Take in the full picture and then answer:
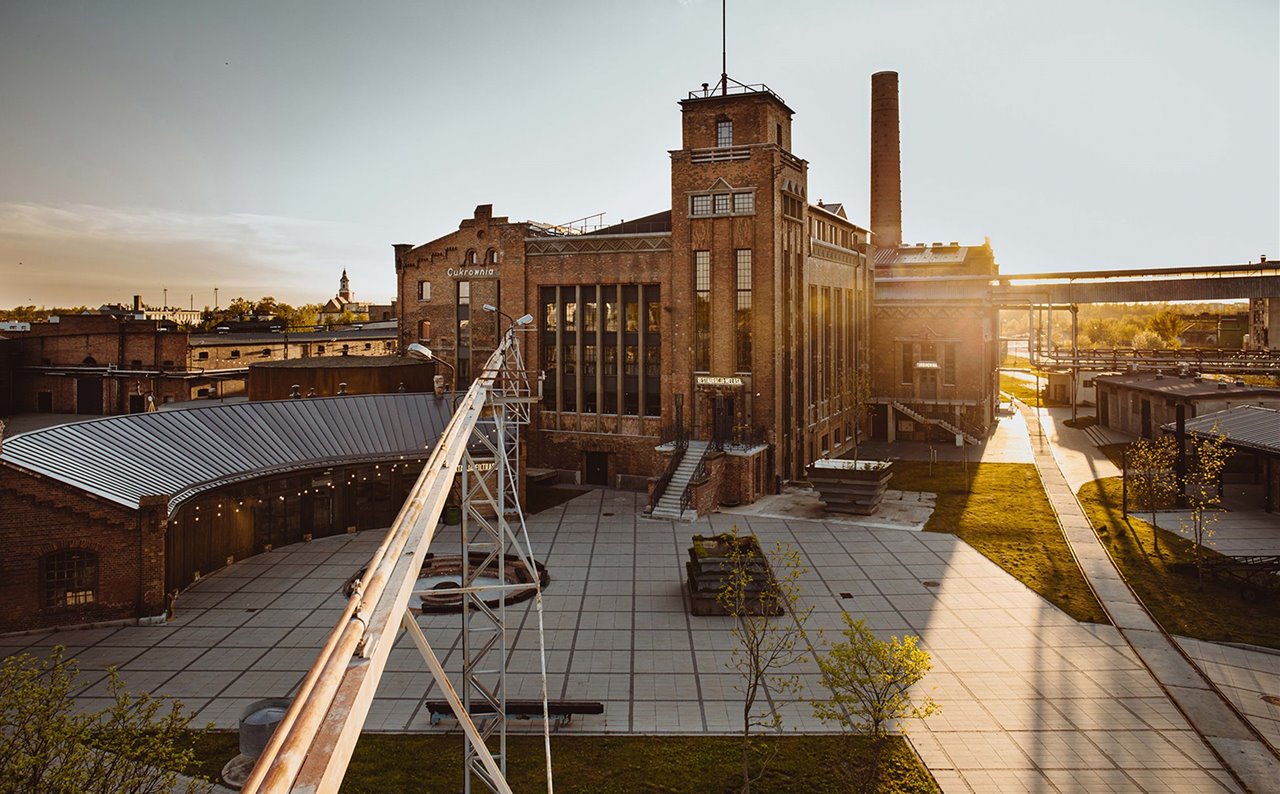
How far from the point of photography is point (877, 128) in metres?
70.9

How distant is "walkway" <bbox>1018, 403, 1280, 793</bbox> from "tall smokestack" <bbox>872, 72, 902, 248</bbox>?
44.2m

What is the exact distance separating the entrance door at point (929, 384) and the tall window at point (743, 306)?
22494 millimetres

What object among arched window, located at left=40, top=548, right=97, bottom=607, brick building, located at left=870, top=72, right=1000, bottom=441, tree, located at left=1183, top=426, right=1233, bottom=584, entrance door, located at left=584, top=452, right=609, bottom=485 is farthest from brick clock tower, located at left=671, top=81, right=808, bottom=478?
arched window, located at left=40, top=548, right=97, bottom=607

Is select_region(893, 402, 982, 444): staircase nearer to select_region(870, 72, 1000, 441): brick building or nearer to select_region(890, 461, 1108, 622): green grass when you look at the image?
select_region(870, 72, 1000, 441): brick building

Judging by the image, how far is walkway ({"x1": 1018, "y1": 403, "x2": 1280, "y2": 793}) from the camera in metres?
16.2

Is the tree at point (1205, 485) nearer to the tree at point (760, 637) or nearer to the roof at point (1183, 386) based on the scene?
the roof at point (1183, 386)

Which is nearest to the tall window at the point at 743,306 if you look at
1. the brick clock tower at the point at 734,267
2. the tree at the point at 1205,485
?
the brick clock tower at the point at 734,267

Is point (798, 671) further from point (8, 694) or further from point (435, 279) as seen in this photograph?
point (435, 279)

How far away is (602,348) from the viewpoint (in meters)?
44.4

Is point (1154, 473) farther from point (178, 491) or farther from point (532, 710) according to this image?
point (178, 491)

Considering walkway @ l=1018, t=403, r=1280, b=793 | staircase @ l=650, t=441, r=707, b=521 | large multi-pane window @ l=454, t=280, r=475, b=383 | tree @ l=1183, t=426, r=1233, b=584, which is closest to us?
walkway @ l=1018, t=403, r=1280, b=793

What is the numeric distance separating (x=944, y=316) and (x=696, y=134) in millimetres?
25203

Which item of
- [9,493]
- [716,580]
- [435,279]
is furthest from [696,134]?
[9,493]

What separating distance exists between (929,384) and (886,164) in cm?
2378
